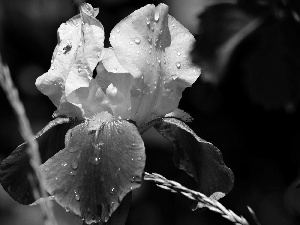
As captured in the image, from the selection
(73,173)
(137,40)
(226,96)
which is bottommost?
(226,96)

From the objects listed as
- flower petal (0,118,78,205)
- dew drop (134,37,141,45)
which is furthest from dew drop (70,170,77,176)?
dew drop (134,37,141,45)

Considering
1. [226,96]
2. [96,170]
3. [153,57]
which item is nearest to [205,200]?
[96,170]

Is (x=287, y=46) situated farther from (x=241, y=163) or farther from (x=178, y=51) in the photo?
(x=241, y=163)

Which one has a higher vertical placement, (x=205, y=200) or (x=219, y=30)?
(x=219, y=30)

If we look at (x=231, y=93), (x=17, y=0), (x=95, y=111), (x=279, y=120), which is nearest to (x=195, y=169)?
(x=95, y=111)

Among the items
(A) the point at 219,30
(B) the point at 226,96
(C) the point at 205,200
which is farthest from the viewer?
(B) the point at 226,96

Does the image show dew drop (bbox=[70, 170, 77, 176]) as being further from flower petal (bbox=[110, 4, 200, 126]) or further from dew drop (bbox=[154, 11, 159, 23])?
dew drop (bbox=[154, 11, 159, 23])

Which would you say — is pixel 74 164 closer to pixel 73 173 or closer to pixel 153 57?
pixel 73 173
